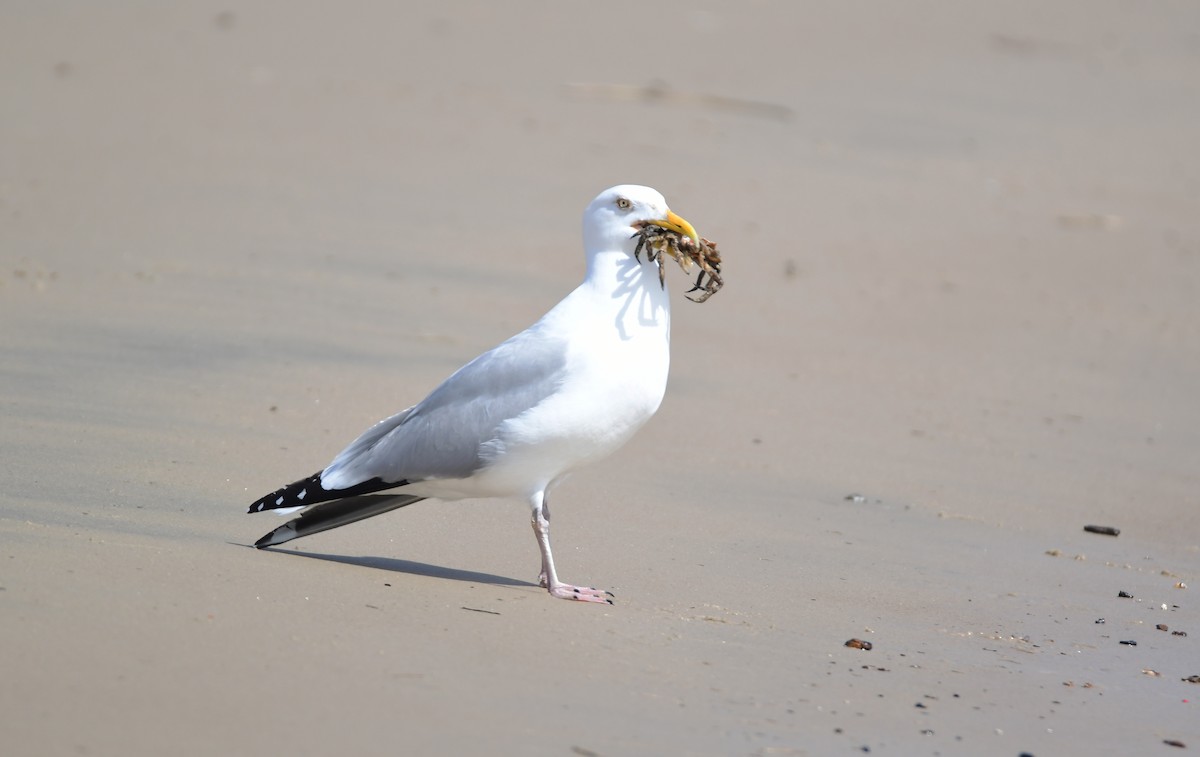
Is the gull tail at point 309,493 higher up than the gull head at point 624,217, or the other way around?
the gull head at point 624,217

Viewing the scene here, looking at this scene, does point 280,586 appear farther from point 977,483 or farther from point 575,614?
point 977,483

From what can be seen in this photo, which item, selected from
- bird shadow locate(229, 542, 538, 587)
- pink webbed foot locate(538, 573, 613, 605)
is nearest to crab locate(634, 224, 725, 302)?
pink webbed foot locate(538, 573, 613, 605)

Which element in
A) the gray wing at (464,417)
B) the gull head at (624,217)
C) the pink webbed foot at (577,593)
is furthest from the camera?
the gull head at (624,217)

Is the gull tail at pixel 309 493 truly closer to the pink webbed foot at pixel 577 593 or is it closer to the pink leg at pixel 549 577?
the pink leg at pixel 549 577

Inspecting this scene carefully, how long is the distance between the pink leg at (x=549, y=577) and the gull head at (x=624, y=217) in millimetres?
853

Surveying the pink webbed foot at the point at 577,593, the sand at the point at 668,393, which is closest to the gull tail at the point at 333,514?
the sand at the point at 668,393

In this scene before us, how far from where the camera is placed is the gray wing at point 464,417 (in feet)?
16.0

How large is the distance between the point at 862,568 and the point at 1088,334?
15.1ft

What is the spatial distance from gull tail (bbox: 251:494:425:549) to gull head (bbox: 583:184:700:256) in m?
1.06

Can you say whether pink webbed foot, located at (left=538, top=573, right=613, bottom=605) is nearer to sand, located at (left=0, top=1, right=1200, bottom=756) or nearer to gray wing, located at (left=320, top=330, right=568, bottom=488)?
sand, located at (left=0, top=1, right=1200, bottom=756)

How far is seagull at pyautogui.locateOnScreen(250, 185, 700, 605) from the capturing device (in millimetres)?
4812

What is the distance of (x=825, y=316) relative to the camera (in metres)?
9.25

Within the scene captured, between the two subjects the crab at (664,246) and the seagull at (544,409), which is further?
the crab at (664,246)

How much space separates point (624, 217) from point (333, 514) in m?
1.36
